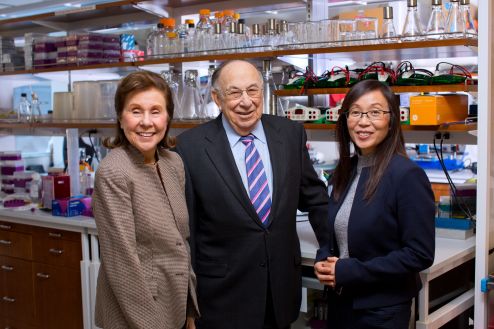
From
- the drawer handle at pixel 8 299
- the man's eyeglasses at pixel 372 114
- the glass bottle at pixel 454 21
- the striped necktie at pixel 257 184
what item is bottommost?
the drawer handle at pixel 8 299

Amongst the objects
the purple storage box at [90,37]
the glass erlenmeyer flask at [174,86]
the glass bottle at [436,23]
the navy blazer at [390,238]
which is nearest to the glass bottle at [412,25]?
the glass bottle at [436,23]

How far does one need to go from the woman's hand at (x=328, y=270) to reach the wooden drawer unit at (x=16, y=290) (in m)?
2.17

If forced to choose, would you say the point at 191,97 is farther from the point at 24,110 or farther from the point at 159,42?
the point at 24,110

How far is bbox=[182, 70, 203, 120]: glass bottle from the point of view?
348cm

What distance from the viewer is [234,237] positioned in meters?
2.15

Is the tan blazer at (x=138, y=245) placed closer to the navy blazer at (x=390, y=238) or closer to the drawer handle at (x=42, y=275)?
the navy blazer at (x=390, y=238)

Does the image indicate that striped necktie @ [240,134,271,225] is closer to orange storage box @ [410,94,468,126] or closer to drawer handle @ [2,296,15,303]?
orange storage box @ [410,94,468,126]

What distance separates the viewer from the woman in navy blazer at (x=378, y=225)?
1.87 metres

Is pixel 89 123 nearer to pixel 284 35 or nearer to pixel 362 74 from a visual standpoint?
pixel 284 35

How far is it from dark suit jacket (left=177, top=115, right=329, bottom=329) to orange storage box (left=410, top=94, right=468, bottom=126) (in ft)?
2.15

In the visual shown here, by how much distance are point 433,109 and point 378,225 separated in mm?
818

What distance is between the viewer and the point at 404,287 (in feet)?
6.48

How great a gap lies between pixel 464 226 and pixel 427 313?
58 centimetres

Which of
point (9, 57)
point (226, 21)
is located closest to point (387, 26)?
point (226, 21)
